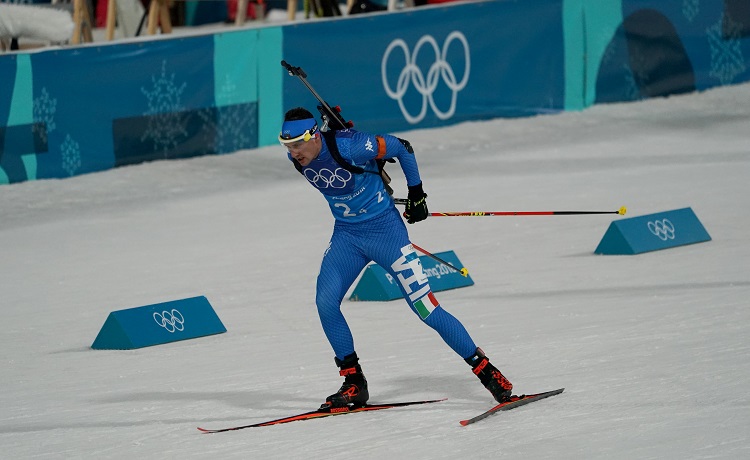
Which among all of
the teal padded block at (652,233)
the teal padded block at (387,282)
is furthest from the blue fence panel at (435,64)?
the teal padded block at (387,282)

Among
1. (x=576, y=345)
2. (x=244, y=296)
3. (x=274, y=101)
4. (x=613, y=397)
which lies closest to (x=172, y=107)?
(x=274, y=101)

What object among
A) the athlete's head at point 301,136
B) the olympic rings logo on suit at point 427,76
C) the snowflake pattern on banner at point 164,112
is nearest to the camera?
the athlete's head at point 301,136

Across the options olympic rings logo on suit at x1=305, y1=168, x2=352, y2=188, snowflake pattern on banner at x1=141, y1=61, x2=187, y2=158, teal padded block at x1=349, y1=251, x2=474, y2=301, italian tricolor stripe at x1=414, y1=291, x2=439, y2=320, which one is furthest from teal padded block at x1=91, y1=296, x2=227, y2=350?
snowflake pattern on banner at x1=141, y1=61, x2=187, y2=158

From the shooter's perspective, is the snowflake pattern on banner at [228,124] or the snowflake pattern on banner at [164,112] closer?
the snowflake pattern on banner at [164,112]

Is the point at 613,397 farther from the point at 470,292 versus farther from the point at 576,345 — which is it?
the point at 470,292

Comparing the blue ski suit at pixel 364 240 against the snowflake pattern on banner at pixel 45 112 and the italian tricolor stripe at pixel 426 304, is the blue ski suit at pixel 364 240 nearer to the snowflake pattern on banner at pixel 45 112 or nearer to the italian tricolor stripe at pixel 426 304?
the italian tricolor stripe at pixel 426 304

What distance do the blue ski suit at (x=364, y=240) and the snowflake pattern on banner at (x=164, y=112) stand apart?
29.4ft

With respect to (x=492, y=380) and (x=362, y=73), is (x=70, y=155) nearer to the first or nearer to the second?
(x=362, y=73)

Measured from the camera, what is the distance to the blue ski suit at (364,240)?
24.9ft

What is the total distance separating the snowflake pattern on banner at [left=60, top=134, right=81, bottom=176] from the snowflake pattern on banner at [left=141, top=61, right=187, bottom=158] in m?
0.87

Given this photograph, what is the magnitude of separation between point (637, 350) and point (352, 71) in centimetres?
997

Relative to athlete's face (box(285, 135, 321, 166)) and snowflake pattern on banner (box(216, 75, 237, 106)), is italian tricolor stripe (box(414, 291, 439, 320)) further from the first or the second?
snowflake pattern on banner (box(216, 75, 237, 106))

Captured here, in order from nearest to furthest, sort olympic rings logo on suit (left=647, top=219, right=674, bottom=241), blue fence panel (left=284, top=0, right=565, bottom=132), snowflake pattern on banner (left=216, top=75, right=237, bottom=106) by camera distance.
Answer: olympic rings logo on suit (left=647, top=219, right=674, bottom=241) < snowflake pattern on banner (left=216, top=75, right=237, bottom=106) < blue fence panel (left=284, top=0, right=565, bottom=132)

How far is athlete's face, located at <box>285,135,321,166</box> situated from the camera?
7.50 metres
